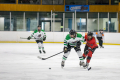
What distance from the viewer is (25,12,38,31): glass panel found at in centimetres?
2055

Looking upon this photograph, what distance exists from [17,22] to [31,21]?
112 centimetres

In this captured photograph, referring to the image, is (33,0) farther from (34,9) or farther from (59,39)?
(59,39)

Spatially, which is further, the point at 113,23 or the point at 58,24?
the point at 113,23

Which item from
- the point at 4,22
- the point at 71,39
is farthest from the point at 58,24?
the point at 71,39

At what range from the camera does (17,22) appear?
21172 millimetres

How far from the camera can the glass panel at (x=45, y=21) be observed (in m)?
20.3

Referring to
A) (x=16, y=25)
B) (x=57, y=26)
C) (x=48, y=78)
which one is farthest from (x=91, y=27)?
(x=48, y=78)

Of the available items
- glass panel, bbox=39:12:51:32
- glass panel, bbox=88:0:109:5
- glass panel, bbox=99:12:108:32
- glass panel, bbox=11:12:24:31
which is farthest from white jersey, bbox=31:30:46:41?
glass panel, bbox=88:0:109:5

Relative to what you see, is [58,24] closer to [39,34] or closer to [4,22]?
[4,22]

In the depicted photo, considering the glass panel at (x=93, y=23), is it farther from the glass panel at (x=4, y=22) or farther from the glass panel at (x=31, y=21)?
the glass panel at (x=4, y=22)

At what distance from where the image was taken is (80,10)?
76.6ft

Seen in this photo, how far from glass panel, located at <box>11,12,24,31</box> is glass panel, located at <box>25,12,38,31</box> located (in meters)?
0.46

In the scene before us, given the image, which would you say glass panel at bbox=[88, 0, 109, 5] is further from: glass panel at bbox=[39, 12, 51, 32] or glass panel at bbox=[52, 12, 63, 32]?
glass panel at bbox=[52, 12, 63, 32]

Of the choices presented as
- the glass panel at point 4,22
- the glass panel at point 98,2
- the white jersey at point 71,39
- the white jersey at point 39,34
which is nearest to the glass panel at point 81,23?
the glass panel at point 98,2
